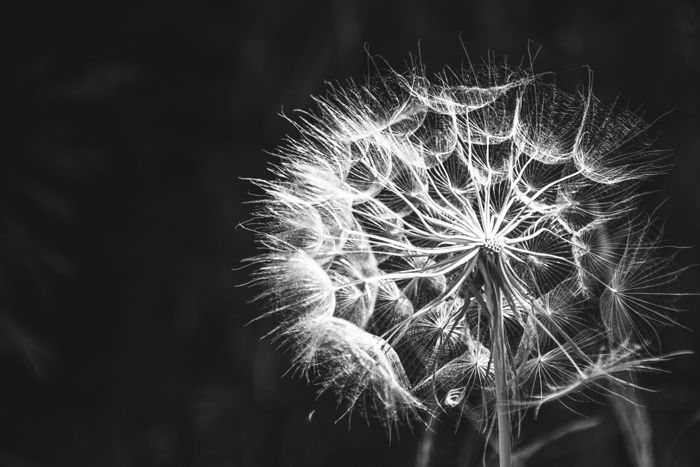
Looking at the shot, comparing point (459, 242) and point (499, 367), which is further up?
point (459, 242)

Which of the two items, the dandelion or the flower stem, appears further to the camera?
the dandelion

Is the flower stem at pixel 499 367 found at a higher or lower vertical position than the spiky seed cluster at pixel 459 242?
lower

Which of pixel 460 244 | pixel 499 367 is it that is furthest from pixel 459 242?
pixel 499 367

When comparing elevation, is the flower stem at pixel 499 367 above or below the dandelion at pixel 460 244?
below

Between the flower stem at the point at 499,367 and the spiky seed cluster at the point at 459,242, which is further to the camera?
the spiky seed cluster at the point at 459,242

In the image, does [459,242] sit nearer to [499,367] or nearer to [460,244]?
[460,244]
